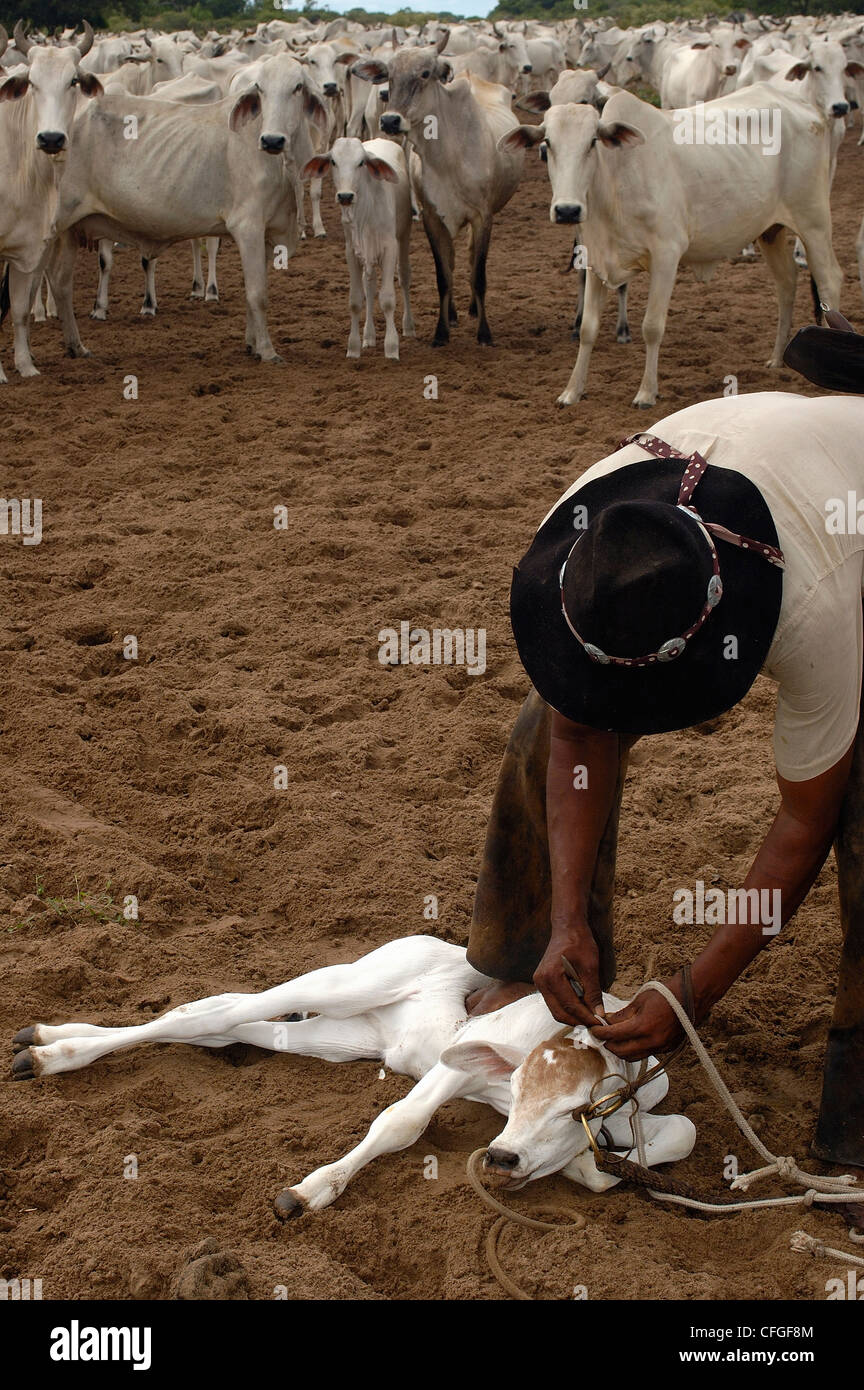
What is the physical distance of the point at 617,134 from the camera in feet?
26.7

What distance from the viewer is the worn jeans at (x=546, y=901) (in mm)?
2805

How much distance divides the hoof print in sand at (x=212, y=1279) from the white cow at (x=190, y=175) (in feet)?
25.7

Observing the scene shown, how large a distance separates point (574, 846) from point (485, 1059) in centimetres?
54

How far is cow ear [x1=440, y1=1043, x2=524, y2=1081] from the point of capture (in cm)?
288

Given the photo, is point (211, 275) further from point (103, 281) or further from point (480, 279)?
point (480, 279)

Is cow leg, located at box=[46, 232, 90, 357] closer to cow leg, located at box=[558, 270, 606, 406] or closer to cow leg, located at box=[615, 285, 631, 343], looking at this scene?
cow leg, located at box=[558, 270, 606, 406]

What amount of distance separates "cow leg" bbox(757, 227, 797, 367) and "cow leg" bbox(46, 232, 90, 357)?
15.5 feet

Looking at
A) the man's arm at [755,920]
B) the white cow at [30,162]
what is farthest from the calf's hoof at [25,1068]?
the white cow at [30,162]

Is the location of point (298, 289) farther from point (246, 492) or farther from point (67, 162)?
point (246, 492)

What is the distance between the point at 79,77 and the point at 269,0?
4522 centimetres

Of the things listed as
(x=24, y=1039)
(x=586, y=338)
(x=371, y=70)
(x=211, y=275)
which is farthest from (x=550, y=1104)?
(x=211, y=275)

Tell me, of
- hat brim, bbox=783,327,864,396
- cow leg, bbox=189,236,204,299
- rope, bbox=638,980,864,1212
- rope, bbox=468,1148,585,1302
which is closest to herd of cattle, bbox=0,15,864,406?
cow leg, bbox=189,236,204,299

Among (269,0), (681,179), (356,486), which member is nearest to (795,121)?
(681,179)

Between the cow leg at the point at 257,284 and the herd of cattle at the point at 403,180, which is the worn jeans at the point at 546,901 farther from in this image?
the cow leg at the point at 257,284
